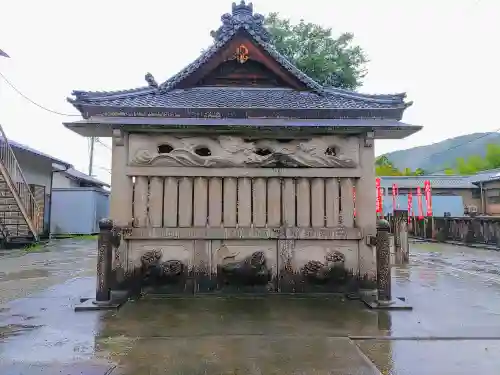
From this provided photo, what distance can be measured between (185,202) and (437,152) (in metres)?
107

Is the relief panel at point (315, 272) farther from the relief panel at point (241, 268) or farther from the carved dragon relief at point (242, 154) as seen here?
the carved dragon relief at point (242, 154)

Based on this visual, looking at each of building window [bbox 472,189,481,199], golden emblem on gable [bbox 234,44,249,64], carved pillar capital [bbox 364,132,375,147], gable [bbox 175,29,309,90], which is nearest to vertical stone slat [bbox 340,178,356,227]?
carved pillar capital [bbox 364,132,375,147]

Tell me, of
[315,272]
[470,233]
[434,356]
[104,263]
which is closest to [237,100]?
[315,272]

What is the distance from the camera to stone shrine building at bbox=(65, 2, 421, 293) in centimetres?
771

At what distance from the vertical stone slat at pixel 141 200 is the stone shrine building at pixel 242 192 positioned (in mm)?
19

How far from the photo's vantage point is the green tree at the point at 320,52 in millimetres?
23406

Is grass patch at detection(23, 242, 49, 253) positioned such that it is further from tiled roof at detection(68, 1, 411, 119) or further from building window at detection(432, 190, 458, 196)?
building window at detection(432, 190, 458, 196)

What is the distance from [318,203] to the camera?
800cm

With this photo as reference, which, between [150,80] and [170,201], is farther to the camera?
[150,80]

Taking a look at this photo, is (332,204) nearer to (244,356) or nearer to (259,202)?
(259,202)

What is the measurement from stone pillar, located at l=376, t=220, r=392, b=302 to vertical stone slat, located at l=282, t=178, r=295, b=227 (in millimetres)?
1655

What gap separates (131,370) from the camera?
13.4 feet

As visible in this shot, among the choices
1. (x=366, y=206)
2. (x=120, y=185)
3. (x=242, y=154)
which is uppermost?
(x=242, y=154)

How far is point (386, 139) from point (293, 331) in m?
5.00
